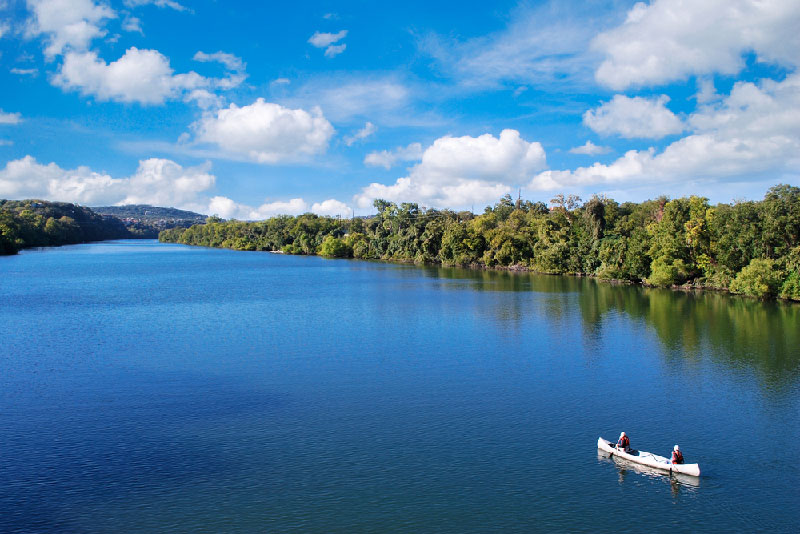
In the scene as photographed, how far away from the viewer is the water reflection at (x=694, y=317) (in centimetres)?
3766

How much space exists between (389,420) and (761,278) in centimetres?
5551

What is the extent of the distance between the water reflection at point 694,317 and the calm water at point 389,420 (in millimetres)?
419

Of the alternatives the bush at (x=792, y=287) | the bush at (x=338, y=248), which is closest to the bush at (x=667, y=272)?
the bush at (x=792, y=287)

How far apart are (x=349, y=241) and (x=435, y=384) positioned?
124795 millimetres

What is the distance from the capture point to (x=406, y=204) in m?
145

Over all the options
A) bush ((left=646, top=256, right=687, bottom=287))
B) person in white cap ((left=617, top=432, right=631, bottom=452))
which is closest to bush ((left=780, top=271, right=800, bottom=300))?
bush ((left=646, top=256, right=687, bottom=287))

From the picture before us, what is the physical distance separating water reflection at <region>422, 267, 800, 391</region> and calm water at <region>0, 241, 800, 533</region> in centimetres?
42

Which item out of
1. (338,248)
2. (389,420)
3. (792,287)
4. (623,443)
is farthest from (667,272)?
(338,248)

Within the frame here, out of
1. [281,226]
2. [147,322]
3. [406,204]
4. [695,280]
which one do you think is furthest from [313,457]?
[281,226]

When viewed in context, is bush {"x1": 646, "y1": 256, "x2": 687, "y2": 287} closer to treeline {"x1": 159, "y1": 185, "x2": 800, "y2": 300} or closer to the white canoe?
treeline {"x1": 159, "y1": 185, "x2": 800, "y2": 300}

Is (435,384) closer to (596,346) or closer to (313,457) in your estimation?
(313,457)

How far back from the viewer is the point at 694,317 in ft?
175

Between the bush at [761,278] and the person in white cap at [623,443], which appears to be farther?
the bush at [761,278]

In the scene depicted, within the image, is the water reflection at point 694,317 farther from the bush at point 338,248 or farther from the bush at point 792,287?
the bush at point 338,248
